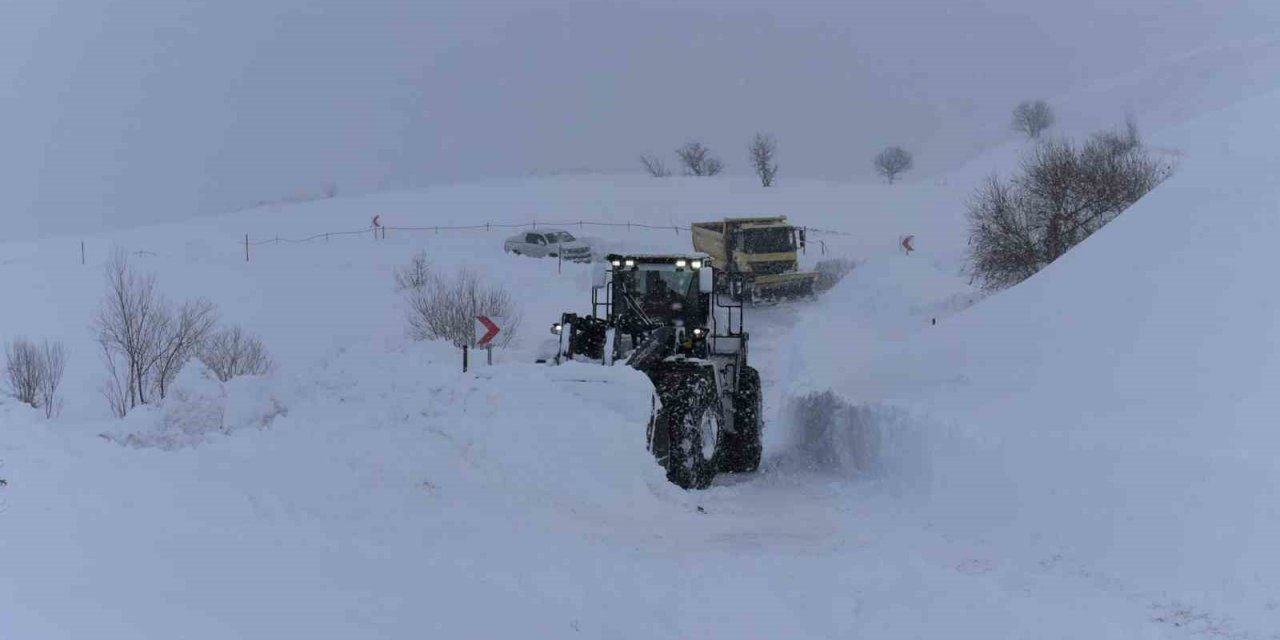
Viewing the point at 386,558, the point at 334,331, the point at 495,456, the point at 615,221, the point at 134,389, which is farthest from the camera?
the point at 615,221

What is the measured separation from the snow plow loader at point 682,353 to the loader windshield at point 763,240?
17932 millimetres

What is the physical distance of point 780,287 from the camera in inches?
1391

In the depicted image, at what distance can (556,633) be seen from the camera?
765cm

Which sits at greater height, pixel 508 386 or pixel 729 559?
pixel 508 386

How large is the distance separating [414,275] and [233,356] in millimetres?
10827

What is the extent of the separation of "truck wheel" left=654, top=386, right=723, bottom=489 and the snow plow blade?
20.2 m

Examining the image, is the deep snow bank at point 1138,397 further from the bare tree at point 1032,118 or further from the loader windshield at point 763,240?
the bare tree at point 1032,118

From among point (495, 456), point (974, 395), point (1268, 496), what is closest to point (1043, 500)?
point (1268, 496)

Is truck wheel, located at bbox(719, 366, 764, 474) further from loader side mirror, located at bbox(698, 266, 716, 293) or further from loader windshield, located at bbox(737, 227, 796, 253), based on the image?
loader windshield, located at bbox(737, 227, 796, 253)

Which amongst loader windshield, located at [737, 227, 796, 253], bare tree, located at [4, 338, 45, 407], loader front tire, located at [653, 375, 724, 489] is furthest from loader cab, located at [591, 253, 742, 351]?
loader windshield, located at [737, 227, 796, 253]

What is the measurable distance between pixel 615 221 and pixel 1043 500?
47.6 metres

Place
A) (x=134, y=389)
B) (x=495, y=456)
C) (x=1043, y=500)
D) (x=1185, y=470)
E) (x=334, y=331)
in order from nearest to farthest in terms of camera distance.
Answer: (x=1185, y=470)
(x=1043, y=500)
(x=495, y=456)
(x=134, y=389)
(x=334, y=331)

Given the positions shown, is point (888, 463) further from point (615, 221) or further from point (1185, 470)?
point (615, 221)

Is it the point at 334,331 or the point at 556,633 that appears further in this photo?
the point at 334,331
